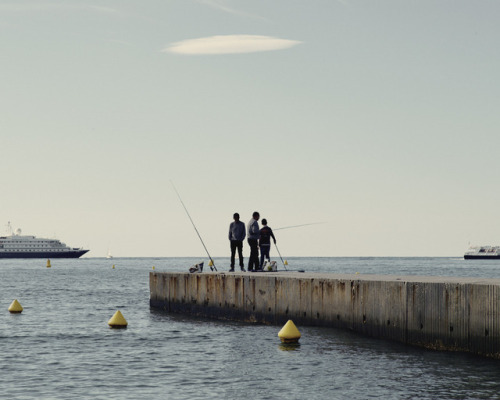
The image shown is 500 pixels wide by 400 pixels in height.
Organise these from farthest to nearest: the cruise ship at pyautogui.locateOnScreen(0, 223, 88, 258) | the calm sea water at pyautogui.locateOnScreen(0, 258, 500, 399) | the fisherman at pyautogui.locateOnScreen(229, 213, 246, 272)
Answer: the cruise ship at pyautogui.locateOnScreen(0, 223, 88, 258) < the fisherman at pyautogui.locateOnScreen(229, 213, 246, 272) < the calm sea water at pyautogui.locateOnScreen(0, 258, 500, 399)

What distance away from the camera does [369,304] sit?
20.4 meters

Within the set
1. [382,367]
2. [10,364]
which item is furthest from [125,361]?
[382,367]

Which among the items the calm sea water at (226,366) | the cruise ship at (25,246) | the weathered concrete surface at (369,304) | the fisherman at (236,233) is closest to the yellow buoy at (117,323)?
the calm sea water at (226,366)

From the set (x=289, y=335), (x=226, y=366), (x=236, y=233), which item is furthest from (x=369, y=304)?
(x=236, y=233)

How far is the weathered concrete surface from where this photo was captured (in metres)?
16.5

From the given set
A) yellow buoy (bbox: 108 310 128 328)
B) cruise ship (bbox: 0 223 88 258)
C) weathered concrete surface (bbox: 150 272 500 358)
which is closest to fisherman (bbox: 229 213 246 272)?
weathered concrete surface (bbox: 150 272 500 358)

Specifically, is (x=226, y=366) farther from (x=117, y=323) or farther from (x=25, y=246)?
(x=25, y=246)

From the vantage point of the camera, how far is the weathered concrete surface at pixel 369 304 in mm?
16500

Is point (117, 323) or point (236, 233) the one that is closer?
point (117, 323)

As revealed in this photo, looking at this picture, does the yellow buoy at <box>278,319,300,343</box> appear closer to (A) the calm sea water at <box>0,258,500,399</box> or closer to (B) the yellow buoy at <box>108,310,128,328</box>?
(A) the calm sea water at <box>0,258,500,399</box>

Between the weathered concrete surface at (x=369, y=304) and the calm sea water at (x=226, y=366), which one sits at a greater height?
the weathered concrete surface at (x=369, y=304)

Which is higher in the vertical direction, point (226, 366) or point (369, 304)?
point (369, 304)

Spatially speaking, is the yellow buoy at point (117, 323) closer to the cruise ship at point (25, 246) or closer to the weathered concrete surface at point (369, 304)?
the weathered concrete surface at point (369, 304)

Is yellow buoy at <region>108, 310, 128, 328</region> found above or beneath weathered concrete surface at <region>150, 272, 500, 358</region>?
beneath
